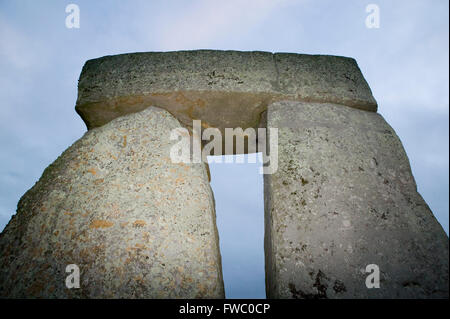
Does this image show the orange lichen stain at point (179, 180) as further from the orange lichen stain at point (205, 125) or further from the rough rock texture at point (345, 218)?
the orange lichen stain at point (205, 125)

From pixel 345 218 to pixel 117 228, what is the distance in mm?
1291

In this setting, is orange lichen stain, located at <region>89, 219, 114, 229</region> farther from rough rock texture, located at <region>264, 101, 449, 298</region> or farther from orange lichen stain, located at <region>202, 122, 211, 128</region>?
orange lichen stain, located at <region>202, 122, 211, 128</region>

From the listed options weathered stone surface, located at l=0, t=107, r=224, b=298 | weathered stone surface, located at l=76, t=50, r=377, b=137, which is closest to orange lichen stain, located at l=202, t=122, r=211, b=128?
weathered stone surface, located at l=76, t=50, r=377, b=137

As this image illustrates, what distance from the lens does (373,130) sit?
182cm

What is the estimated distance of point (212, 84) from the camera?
76.3 inches

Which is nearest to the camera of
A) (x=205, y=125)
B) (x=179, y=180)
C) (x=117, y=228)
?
(x=117, y=228)

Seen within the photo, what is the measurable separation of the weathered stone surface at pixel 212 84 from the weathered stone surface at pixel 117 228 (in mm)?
354

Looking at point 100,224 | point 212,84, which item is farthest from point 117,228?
point 212,84

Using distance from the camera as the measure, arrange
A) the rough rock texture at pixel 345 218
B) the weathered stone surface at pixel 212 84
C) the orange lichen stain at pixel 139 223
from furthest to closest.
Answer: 1. the weathered stone surface at pixel 212 84
2. the orange lichen stain at pixel 139 223
3. the rough rock texture at pixel 345 218

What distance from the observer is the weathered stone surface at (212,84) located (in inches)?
76.4

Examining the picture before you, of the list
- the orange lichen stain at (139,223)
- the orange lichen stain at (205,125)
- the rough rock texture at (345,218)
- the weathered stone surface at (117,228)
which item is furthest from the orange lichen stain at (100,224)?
the orange lichen stain at (205,125)

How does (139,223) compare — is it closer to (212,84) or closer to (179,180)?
(179,180)

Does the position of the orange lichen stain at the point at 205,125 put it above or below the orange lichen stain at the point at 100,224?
above

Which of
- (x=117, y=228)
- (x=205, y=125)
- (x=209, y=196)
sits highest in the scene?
(x=205, y=125)
